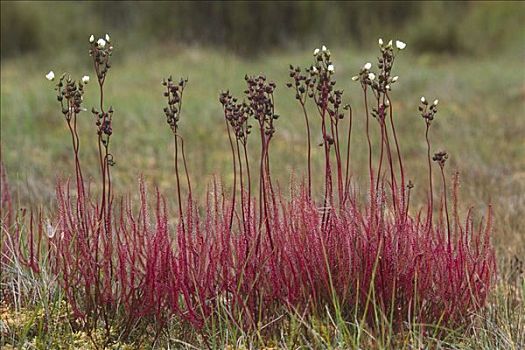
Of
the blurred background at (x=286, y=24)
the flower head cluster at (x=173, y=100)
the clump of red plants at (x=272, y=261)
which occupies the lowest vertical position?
the clump of red plants at (x=272, y=261)

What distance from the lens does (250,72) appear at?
1112cm

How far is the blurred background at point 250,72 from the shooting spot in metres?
6.65

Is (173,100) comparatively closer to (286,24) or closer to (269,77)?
(269,77)

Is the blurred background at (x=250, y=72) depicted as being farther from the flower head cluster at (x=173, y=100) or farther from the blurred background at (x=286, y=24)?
the flower head cluster at (x=173, y=100)

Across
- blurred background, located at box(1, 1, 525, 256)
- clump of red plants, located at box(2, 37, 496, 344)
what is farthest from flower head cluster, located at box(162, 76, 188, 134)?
blurred background, located at box(1, 1, 525, 256)

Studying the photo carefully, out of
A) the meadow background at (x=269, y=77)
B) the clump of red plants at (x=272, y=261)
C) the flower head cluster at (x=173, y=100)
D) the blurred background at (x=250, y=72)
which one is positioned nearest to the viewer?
the flower head cluster at (x=173, y=100)

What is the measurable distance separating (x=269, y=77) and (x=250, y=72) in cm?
40

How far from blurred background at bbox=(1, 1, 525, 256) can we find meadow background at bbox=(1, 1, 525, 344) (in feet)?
0.07

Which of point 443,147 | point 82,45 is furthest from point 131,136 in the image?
point 82,45

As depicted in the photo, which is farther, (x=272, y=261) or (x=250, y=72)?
(x=250, y=72)

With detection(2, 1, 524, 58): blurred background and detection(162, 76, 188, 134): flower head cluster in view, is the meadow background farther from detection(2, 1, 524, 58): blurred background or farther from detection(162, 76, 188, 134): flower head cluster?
detection(162, 76, 188, 134): flower head cluster

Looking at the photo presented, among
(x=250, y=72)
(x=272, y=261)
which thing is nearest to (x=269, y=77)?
(x=250, y=72)

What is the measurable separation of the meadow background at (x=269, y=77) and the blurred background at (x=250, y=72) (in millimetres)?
20

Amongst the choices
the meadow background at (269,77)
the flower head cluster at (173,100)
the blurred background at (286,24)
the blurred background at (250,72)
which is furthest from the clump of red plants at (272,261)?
the blurred background at (286,24)
